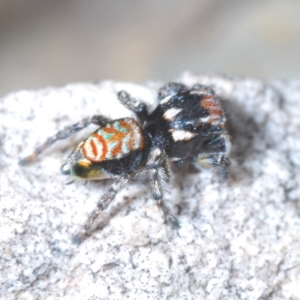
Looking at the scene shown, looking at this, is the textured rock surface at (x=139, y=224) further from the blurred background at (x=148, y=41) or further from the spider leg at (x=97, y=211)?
the blurred background at (x=148, y=41)

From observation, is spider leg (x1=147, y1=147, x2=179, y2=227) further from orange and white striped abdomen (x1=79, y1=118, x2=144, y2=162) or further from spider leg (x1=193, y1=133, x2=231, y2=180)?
spider leg (x1=193, y1=133, x2=231, y2=180)

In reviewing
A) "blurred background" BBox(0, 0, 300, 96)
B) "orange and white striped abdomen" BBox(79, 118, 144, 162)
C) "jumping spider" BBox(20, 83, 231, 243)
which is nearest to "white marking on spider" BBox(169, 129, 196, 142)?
"jumping spider" BBox(20, 83, 231, 243)

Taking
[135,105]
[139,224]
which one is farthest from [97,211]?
[135,105]

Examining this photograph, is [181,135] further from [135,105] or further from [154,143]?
[135,105]

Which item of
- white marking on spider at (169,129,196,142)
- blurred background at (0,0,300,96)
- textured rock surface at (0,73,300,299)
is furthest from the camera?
blurred background at (0,0,300,96)

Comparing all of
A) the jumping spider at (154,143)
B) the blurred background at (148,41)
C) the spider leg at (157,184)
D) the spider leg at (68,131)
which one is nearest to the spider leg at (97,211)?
the jumping spider at (154,143)

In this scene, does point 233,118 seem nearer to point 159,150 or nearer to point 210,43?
point 159,150
